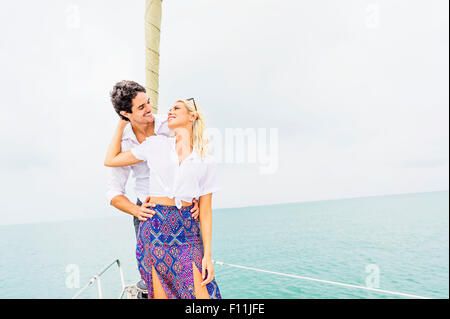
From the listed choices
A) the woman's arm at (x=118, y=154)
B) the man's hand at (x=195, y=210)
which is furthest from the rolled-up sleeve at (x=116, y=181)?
the man's hand at (x=195, y=210)

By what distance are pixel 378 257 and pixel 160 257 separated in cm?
6276

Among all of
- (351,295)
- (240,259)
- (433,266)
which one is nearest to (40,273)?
(240,259)

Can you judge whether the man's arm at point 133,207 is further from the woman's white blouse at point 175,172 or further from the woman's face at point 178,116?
the woman's face at point 178,116

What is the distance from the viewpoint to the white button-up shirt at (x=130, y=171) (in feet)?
6.42

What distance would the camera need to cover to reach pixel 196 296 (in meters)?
1.69

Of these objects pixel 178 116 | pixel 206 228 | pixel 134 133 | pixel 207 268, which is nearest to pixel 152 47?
pixel 134 133

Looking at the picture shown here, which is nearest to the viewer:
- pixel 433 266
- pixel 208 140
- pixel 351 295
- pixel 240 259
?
pixel 208 140

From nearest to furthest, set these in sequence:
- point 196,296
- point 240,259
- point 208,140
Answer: point 196,296 → point 208,140 → point 240,259

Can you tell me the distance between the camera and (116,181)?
197cm

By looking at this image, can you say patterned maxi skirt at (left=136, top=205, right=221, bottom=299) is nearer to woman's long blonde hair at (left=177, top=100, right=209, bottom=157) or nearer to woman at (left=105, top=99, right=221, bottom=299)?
woman at (left=105, top=99, right=221, bottom=299)

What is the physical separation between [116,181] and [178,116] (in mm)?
703

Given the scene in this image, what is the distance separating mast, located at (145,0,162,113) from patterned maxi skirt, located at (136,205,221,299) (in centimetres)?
171
